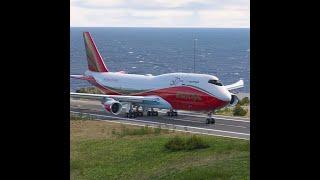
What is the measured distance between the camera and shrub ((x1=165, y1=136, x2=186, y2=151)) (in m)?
18.2

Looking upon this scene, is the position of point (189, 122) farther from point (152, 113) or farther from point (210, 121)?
point (152, 113)

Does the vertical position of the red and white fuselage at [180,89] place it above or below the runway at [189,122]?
above

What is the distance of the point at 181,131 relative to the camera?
74.5 feet

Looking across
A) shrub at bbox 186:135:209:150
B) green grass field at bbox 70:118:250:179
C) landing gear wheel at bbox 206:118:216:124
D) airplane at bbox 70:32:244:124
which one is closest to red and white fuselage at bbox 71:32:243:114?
airplane at bbox 70:32:244:124

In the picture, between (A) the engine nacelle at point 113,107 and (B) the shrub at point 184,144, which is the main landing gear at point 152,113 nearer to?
(A) the engine nacelle at point 113,107

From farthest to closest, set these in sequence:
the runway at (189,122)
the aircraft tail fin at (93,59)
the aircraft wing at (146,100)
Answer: the aircraft tail fin at (93,59) < the aircraft wing at (146,100) < the runway at (189,122)

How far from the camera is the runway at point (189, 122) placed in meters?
22.8

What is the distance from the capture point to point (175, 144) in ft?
60.5

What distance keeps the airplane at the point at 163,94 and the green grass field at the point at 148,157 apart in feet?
13.1

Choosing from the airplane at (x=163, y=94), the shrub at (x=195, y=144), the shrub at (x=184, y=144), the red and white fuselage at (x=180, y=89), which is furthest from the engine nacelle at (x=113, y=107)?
the shrub at (x=195, y=144)

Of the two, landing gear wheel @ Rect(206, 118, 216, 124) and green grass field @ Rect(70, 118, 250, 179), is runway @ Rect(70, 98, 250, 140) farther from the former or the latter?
green grass field @ Rect(70, 118, 250, 179)

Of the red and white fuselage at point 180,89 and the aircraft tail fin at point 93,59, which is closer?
the red and white fuselage at point 180,89
